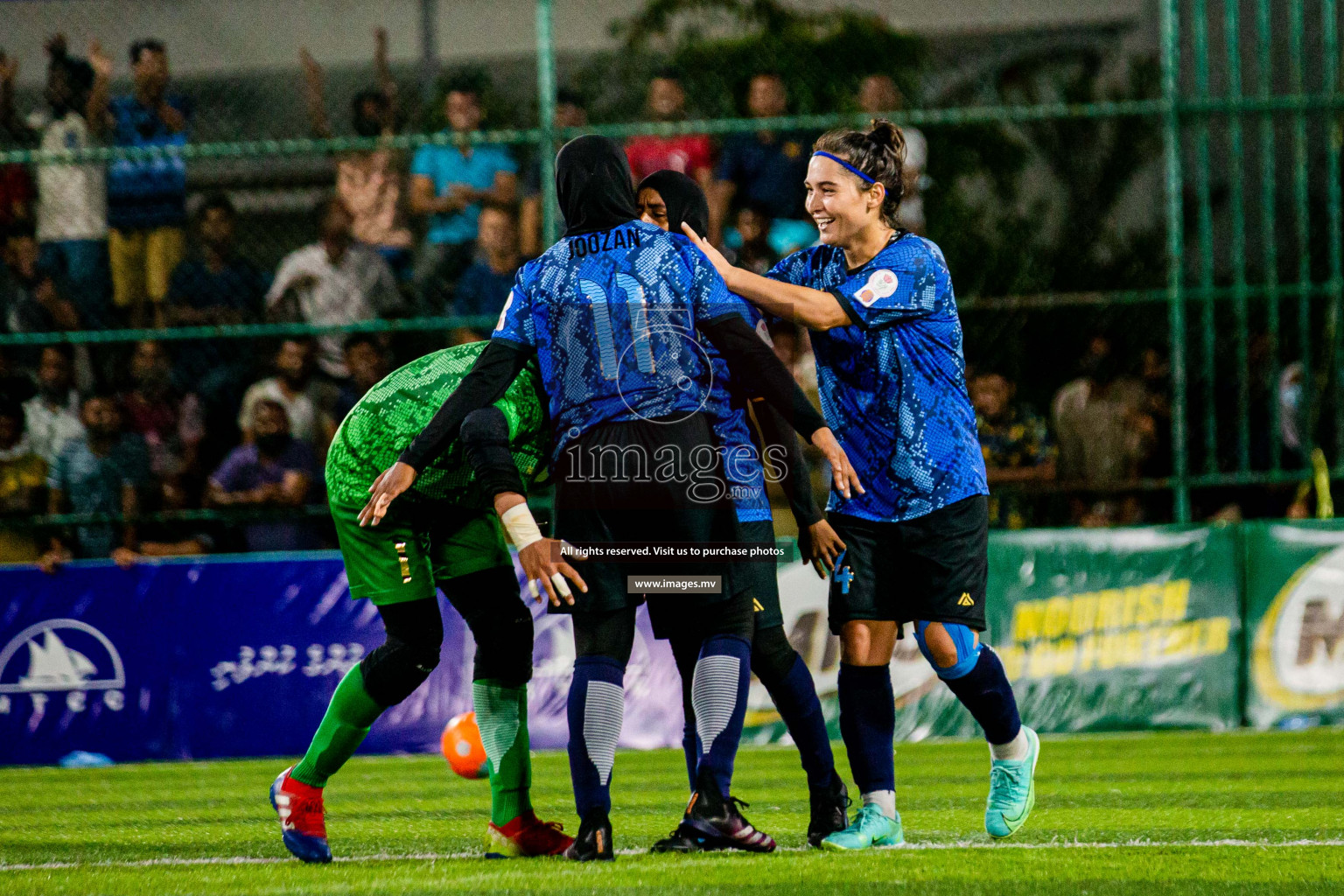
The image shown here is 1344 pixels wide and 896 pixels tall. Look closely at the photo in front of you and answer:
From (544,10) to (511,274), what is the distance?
1574mm

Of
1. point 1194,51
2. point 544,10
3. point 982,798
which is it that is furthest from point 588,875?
point 1194,51

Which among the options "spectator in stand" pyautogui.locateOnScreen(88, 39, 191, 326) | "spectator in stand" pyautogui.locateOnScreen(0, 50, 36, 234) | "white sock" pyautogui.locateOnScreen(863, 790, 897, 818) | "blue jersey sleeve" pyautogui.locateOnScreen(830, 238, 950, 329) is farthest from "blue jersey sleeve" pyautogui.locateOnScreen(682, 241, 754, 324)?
"spectator in stand" pyautogui.locateOnScreen(0, 50, 36, 234)

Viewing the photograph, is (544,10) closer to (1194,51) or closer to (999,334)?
(999,334)

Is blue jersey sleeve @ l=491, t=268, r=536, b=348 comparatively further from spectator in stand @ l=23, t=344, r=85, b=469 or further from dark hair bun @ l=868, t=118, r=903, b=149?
spectator in stand @ l=23, t=344, r=85, b=469

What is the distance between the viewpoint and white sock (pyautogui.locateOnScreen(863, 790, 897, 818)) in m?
4.89

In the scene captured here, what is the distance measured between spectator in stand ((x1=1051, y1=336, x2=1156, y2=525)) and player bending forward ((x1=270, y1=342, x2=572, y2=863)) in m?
5.21

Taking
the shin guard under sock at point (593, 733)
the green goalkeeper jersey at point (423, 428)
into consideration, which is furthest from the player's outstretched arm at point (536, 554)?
the green goalkeeper jersey at point (423, 428)

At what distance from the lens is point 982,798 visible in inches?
254

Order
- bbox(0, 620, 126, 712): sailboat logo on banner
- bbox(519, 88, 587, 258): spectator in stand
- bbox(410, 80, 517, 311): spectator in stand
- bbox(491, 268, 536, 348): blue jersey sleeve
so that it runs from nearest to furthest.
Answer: bbox(491, 268, 536, 348): blue jersey sleeve → bbox(0, 620, 126, 712): sailboat logo on banner → bbox(519, 88, 587, 258): spectator in stand → bbox(410, 80, 517, 311): spectator in stand

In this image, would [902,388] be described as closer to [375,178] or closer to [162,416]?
[375,178]

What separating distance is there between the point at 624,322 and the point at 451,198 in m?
5.43

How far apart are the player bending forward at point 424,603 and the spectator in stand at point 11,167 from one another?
553cm

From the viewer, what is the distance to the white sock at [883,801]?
16.0ft

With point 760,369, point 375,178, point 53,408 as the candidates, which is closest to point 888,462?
point 760,369
